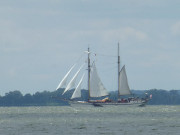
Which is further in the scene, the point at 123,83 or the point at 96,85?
the point at 123,83

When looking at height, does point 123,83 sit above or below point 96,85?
above

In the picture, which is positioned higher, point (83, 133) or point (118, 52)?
point (118, 52)

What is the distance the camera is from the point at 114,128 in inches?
2645

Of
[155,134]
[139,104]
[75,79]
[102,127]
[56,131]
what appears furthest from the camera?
[139,104]

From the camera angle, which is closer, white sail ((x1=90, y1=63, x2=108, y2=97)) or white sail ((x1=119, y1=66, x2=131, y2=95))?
white sail ((x1=90, y1=63, x2=108, y2=97))

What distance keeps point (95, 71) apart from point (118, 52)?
1512 cm

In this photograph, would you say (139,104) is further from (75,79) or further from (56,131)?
(56,131)

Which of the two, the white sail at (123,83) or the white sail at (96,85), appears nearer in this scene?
the white sail at (96,85)

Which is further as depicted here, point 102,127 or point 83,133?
point 102,127

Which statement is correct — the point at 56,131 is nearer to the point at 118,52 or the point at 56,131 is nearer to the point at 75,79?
the point at 75,79

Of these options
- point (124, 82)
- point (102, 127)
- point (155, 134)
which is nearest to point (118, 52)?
point (124, 82)

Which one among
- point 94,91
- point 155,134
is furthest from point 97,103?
point 155,134

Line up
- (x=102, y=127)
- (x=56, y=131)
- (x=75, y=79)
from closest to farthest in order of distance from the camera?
(x=56, y=131)
(x=102, y=127)
(x=75, y=79)

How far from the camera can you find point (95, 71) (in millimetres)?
155125
